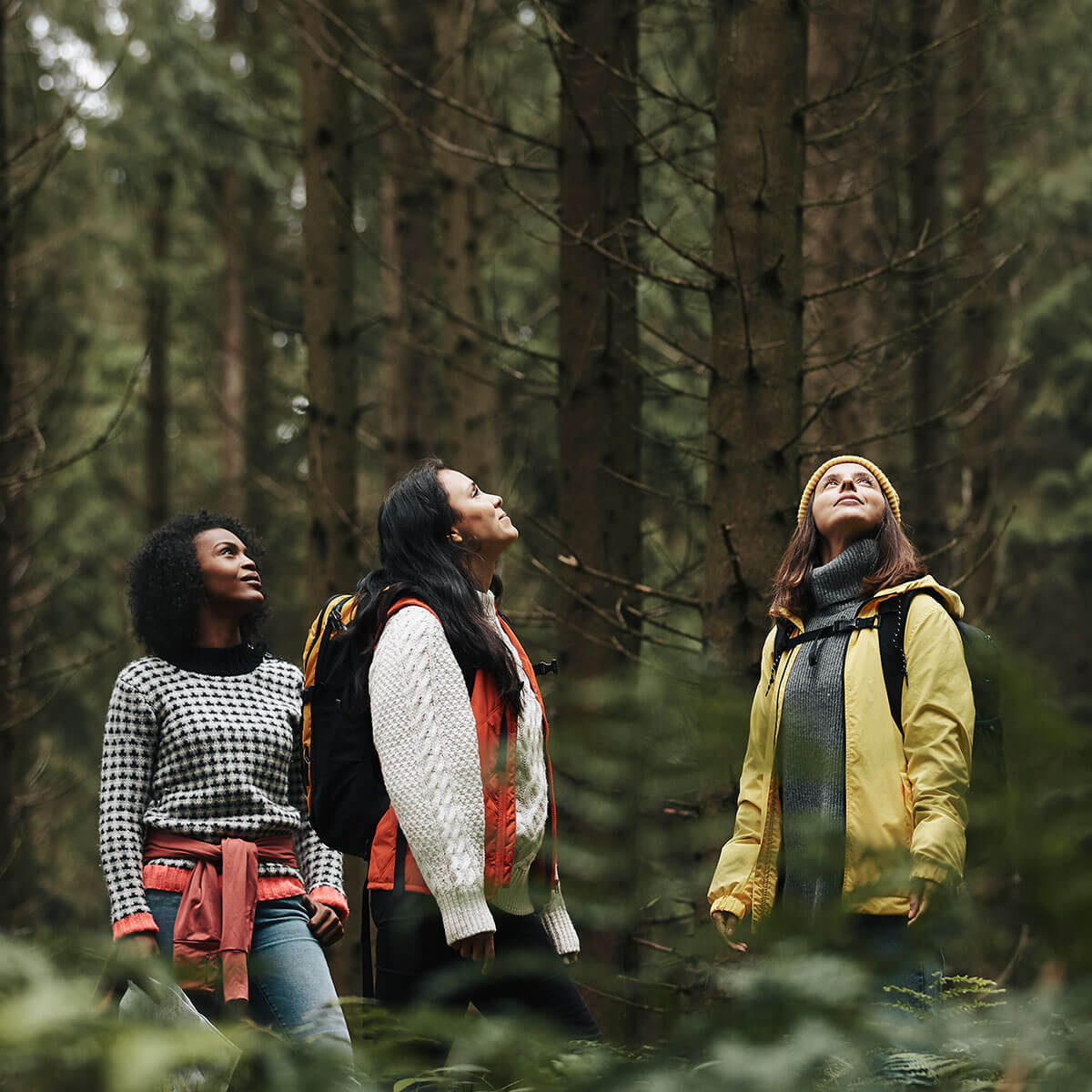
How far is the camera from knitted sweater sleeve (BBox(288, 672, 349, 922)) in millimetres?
4176

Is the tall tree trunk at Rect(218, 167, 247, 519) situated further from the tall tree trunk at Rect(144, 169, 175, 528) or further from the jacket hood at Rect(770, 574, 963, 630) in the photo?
the jacket hood at Rect(770, 574, 963, 630)

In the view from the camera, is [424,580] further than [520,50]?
No

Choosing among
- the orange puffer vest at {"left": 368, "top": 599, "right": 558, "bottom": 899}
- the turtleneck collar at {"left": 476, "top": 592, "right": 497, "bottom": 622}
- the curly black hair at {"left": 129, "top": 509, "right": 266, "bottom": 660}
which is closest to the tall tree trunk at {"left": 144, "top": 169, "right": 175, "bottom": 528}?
the curly black hair at {"left": 129, "top": 509, "right": 266, "bottom": 660}

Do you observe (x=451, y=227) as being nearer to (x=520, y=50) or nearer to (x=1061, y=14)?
(x=520, y=50)

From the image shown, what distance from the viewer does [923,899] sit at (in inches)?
40.2

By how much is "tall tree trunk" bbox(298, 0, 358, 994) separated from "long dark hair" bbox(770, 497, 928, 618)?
13.1 feet

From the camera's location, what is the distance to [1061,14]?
17.5 m

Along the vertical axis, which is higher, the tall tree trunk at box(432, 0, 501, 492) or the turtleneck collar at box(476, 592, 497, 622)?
the tall tree trunk at box(432, 0, 501, 492)

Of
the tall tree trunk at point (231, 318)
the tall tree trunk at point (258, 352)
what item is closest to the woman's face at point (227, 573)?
the tall tree trunk at point (258, 352)

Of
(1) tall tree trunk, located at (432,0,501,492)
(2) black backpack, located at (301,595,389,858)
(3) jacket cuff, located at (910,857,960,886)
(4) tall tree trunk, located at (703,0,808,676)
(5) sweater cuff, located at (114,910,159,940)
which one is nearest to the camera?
(3) jacket cuff, located at (910,857,960,886)

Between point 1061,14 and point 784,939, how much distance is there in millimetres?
19057

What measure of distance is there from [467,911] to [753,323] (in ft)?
8.15

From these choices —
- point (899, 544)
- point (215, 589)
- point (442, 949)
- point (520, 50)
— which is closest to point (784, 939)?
point (442, 949)

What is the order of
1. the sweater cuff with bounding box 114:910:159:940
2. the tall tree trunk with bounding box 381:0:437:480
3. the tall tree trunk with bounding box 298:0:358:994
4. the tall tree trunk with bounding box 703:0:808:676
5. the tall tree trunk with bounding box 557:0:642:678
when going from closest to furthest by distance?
the sweater cuff with bounding box 114:910:159:940 → the tall tree trunk with bounding box 703:0:808:676 → the tall tree trunk with bounding box 557:0:642:678 → the tall tree trunk with bounding box 298:0:358:994 → the tall tree trunk with bounding box 381:0:437:480
